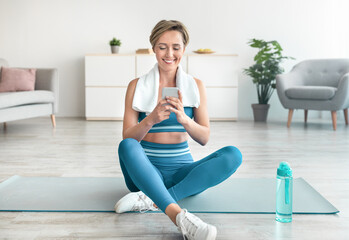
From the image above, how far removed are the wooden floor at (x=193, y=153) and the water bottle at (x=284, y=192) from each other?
0.04m

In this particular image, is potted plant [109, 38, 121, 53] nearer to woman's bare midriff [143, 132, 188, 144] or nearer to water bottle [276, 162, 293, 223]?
woman's bare midriff [143, 132, 188, 144]

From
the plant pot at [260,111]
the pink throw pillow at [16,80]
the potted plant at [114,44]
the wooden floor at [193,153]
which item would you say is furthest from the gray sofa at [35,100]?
the plant pot at [260,111]

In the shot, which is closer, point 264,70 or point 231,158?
point 231,158

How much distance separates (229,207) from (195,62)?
14.0ft

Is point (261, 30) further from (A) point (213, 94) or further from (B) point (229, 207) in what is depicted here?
(B) point (229, 207)

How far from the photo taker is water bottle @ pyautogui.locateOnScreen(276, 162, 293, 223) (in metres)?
1.64

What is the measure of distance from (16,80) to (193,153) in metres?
2.59

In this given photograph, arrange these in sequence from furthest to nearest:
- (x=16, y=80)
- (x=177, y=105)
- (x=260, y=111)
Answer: (x=260, y=111) < (x=16, y=80) < (x=177, y=105)

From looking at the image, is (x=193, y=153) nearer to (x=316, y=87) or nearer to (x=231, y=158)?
(x=231, y=158)

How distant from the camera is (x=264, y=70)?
5809 mm

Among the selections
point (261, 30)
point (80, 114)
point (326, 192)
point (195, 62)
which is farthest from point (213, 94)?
point (326, 192)

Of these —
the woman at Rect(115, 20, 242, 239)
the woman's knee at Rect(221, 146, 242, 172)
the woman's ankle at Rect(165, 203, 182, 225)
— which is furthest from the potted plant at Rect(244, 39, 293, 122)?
the woman's ankle at Rect(165, 203, 182, 225)

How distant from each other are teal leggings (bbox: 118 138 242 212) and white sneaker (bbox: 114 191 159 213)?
44mm

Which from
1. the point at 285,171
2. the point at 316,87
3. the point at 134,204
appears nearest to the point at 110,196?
the point at 134,204
